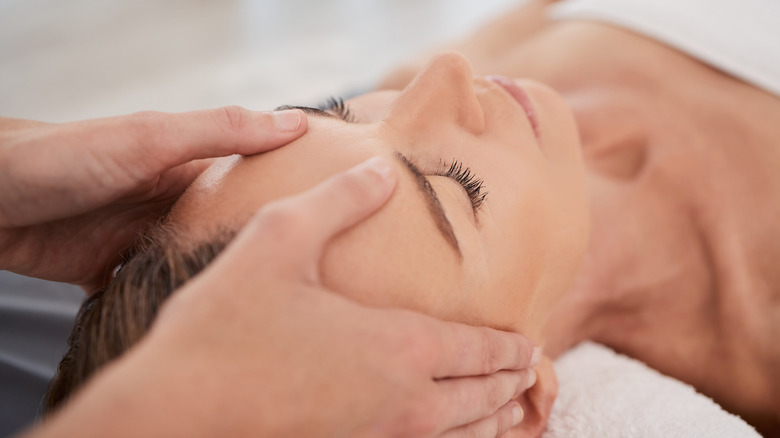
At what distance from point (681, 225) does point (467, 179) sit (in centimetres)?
71

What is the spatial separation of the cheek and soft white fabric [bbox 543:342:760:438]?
0.40 metres

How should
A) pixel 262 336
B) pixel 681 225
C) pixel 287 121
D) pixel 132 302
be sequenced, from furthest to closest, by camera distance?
1. pixel 681 225
2. pixel 287 121
3. pixel 132 302
4. pixel 262 336

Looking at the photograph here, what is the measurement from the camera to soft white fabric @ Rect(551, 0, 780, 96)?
4.40 ft

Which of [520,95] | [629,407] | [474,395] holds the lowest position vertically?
[629,407]

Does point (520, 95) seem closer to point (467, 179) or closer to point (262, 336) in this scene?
point (467, 179)

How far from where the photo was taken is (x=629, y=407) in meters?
0.99

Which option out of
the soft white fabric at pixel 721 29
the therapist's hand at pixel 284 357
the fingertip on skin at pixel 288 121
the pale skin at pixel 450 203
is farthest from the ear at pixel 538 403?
the soft white fabric at pixel 721 29

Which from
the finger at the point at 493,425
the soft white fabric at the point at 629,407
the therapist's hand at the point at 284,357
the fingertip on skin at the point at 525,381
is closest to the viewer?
the therapist's hand at the point at 284,357

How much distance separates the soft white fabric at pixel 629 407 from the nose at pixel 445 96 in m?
0.52

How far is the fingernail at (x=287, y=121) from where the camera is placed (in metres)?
0.78

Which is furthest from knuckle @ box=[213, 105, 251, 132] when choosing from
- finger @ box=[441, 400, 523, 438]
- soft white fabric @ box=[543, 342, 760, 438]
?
soft white fabric @ box=[543, 342, 760, 438]

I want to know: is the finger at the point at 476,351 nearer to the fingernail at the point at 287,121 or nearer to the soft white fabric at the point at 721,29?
the fingernail at the point at 287,121

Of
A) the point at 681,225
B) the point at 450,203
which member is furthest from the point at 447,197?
the point at 681,225

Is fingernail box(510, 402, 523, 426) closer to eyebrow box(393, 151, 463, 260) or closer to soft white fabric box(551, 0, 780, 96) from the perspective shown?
eyebrow box(393, 151, 463, 260)
